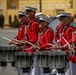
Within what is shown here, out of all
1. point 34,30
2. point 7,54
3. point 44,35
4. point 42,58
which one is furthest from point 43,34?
point 7,54

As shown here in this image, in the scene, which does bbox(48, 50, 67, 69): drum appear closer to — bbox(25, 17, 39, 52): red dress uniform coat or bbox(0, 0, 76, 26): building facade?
bbox(25, 17, 39, 52): red dress uniform coat

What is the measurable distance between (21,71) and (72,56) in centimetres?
186

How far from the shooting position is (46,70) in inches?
428

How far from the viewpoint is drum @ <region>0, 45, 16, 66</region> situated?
11.7m

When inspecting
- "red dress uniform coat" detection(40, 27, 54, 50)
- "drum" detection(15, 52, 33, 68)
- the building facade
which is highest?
"red dress uniform coat" detection(40, 27, 54, 50)

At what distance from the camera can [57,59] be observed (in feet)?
34.8

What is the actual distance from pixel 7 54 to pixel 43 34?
93 centimetres

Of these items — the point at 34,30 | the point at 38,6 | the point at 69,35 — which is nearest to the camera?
the point at 69,35

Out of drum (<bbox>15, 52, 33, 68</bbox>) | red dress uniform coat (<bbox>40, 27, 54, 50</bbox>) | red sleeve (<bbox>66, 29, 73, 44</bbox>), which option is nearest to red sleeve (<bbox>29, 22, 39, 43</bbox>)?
red dress uniform coat (<bbox>40, 27, 54, 50</bbox>)

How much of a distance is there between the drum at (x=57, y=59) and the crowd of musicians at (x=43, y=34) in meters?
0.14

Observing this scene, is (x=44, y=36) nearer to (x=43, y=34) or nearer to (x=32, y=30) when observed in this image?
(x=43, y=34)

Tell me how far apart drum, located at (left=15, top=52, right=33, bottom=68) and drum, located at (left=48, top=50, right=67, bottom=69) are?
624 mm

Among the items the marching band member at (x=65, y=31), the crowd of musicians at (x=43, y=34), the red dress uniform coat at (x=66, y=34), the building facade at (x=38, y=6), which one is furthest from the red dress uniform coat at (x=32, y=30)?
the building facade at (x=38, y=6)

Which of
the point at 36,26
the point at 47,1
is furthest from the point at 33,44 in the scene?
the point at 47,1
